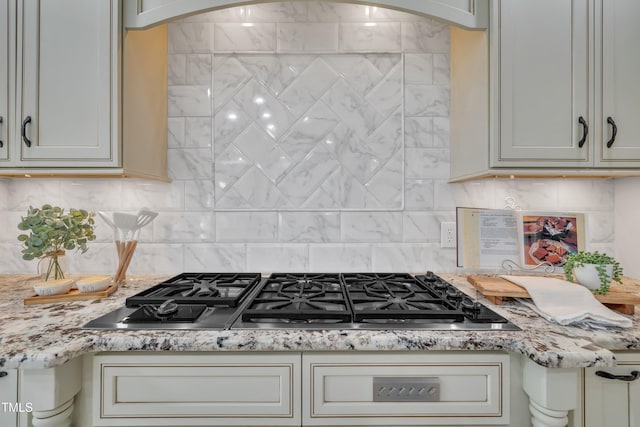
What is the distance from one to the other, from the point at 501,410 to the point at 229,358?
789 mm

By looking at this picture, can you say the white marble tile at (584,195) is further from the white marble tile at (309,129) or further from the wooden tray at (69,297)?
the wooden tray at (69,297)

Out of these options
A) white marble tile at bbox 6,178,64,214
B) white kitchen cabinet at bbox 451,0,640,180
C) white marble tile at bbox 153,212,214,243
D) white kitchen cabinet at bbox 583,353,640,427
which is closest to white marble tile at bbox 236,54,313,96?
white marble tile at bbox 153,212,214,243

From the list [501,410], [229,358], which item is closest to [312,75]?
[229,358]

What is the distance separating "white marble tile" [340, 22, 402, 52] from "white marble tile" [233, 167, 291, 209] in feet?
2.62

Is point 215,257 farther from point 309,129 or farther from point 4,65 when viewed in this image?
point 4,65

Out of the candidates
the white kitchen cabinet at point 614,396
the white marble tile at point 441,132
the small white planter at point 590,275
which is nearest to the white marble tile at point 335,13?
the white marble tile at point 441,132

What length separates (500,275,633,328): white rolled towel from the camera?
922mm

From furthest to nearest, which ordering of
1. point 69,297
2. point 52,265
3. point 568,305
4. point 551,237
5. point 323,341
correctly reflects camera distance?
point 551,237, point 52,265, point 69,297, point 568,305, point 323,341

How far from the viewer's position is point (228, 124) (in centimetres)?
160

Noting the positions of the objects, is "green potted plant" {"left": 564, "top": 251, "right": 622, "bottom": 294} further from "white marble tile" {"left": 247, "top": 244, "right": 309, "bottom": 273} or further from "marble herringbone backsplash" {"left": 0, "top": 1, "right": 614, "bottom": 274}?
"white marble tile" {"left": 247, "top": 244, "right": 309, "bottom": 273}

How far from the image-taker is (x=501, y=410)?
2.89ft

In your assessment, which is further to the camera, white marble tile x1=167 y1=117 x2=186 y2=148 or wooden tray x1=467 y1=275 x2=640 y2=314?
white marble tile x1=167 y1=117 x2=186 y2=148

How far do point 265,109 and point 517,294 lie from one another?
1.38 m

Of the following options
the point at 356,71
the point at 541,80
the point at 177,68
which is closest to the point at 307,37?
the point at 356,71
